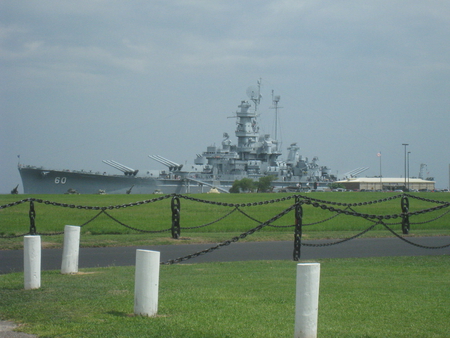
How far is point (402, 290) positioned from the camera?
7.89 m

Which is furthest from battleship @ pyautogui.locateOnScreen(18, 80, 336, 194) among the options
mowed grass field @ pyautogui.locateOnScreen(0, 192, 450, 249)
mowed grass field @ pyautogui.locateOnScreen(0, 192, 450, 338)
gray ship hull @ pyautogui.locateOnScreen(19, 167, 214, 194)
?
mowed grass field @ pyautogui.locateOnScreen(0, 192, 450, 338)

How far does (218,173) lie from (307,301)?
75.0 metres

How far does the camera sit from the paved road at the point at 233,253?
37.0ft

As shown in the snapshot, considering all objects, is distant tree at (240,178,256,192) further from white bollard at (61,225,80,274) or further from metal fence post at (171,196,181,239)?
white bollard at (61,225,80,274)

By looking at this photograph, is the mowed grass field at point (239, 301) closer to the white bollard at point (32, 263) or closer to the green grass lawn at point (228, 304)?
the green grass lawn at point (228, 304)

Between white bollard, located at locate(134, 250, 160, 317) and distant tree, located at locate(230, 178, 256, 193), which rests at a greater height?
distant tree, located at locate(230, 178, 256, 193)

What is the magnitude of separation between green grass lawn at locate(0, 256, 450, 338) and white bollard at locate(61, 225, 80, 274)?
0.63 feet

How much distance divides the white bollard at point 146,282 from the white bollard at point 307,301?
1760mm

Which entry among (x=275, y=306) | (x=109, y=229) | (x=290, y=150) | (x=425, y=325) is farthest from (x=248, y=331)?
(x=290, y=150)

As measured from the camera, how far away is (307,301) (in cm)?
487

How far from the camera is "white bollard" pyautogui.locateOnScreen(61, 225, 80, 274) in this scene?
8.82 metres

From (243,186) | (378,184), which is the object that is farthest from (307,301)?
(378,184)

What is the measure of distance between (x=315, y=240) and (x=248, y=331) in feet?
36.1

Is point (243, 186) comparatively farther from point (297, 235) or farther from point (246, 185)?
point (297, 235)
